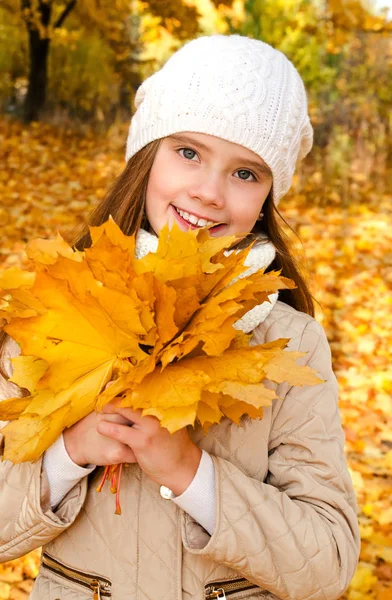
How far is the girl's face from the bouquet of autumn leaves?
1.41 ft

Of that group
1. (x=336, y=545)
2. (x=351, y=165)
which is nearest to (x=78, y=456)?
(x=336, y=545)

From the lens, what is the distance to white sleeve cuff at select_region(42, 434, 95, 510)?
1.45 m

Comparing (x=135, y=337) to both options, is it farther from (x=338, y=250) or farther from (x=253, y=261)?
(x=338, y=250)

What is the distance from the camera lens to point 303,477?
1524 mm

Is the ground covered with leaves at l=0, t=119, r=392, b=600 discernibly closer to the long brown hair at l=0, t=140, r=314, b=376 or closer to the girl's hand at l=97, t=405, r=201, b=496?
the long brown hair at l=0, t=140, r=314, b=376

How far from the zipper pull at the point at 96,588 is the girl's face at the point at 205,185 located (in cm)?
86

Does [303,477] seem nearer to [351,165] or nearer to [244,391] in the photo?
[244,391]

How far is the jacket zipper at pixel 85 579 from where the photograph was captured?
154 centimetres

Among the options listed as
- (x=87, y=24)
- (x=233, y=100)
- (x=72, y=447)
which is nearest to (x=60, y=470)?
(x=72, y=447)

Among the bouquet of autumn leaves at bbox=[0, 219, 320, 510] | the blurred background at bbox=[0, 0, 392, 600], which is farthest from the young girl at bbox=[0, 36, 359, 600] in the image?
the blurred background at bbox=[0, 0, 392, 600]

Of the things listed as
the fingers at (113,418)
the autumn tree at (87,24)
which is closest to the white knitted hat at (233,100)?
the fingers at (113,418)

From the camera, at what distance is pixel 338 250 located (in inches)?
261

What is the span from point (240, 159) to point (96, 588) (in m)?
1.09

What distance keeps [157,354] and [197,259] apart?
0.59 ft
